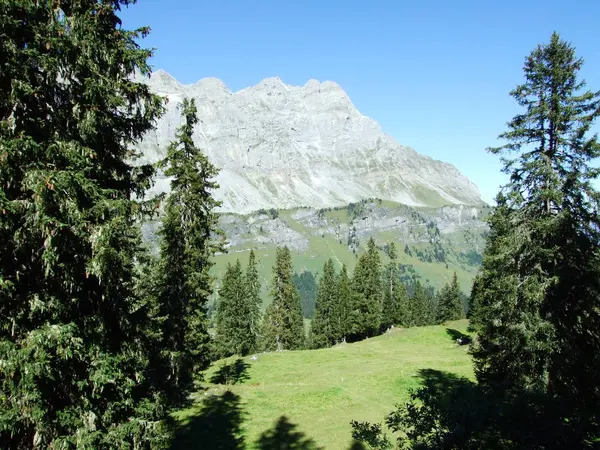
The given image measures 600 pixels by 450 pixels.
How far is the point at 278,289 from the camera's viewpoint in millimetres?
65312

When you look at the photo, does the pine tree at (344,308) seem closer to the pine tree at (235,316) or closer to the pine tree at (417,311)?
the pine tree at (235,316)

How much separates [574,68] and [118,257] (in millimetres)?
20198

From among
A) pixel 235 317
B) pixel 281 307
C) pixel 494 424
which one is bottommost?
pixel 235 317

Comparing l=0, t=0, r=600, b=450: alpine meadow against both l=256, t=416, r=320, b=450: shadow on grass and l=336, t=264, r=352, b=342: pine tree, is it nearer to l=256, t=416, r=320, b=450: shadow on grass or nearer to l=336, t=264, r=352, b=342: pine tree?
l=256, t=416, r=320, b=450: shadow on grass

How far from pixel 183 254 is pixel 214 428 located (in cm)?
962

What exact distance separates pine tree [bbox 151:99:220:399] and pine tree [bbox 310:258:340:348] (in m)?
56.2

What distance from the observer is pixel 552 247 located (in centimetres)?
1748

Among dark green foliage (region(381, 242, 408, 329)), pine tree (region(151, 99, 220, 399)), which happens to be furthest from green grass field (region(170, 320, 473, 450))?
dark green foliage (region(381, 242, 408, 329))

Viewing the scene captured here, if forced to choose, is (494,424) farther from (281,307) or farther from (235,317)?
(281,307)

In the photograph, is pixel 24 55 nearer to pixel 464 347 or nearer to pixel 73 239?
pixel 73 239

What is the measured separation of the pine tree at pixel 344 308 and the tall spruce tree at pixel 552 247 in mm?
53762

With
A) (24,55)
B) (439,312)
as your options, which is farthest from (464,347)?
(439,312)

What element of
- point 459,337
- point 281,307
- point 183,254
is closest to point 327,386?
point 183,254

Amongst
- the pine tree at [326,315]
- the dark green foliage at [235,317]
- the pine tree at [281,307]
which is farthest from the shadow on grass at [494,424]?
the pine tree at [326,315]
